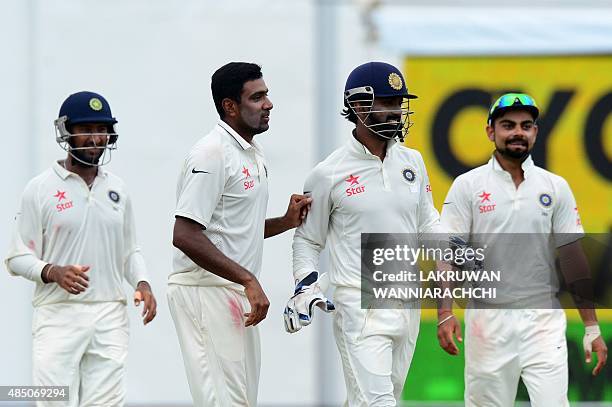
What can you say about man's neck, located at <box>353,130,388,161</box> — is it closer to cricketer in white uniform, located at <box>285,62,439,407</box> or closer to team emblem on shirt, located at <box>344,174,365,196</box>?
cricketer in white uniform, located at <box>285,62,439,407</box>

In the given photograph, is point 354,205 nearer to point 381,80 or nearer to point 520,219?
point 381,80

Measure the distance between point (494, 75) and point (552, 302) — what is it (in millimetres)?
2798

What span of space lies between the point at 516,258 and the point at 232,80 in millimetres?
1754

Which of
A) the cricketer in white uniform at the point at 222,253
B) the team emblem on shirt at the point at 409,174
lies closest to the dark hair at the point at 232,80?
the cricketer in white uniform at the point at 222,253

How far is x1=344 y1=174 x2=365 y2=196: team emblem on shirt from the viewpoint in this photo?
22.3 feet

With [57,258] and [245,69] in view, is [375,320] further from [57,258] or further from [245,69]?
[57,258]

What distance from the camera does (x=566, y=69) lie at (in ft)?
32.1

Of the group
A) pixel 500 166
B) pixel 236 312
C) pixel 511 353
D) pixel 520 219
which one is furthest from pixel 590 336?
pixel 236 312

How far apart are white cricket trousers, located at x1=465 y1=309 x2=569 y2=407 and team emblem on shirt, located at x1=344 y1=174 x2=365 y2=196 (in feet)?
3.46

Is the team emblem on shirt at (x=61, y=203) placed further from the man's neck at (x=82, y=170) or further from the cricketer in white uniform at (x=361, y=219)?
the cricketer in white uniform at (x=361, y=219)

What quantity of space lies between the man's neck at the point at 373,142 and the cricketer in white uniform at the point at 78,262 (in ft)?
4.68

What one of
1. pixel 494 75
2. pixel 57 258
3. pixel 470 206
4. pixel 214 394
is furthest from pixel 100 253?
pixel 494 75

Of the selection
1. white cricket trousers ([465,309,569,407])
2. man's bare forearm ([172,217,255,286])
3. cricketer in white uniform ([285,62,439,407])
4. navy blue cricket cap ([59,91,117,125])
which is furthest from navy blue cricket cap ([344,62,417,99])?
navy blue cricket cap ([59,91,117,125])

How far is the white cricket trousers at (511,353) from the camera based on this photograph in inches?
281
